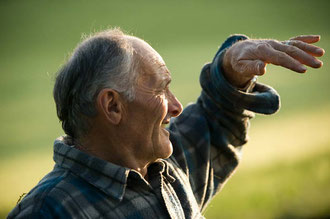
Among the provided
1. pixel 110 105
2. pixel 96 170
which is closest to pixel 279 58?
pixel 110 105

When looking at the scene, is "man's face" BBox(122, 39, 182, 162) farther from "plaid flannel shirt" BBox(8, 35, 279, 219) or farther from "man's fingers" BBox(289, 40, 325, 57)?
"man's fingers" BBox(289, 40, 325, 57)

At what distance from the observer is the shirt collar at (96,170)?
1.34m

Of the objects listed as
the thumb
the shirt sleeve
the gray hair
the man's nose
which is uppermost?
the gray hair

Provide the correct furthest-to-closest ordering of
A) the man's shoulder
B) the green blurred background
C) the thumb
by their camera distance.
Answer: the green blurred background → the thumb → the man's shoulder

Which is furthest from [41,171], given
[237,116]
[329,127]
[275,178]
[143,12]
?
[143,12]

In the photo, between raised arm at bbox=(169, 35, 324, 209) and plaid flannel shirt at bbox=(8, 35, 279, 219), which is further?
raised arm at bbox=(169, 35, 324, 209)

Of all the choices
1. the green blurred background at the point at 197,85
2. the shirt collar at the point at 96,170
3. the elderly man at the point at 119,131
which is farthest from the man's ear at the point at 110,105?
the green blurred background at the point at 197,85

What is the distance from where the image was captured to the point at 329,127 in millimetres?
4539

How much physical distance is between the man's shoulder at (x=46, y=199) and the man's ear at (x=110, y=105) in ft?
0.64

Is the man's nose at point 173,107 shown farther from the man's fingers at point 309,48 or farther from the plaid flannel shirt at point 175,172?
the man's fingers at point 309,48

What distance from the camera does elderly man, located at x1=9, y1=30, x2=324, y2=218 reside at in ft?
4.32

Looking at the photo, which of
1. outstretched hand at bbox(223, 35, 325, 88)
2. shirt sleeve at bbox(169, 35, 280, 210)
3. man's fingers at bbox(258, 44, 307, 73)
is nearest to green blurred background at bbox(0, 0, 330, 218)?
shirt sleeve at bbox(169, 35, 280, 210)

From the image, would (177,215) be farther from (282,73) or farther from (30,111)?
(282,73)

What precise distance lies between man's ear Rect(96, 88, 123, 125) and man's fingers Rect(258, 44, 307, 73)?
1.51ft
